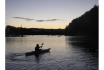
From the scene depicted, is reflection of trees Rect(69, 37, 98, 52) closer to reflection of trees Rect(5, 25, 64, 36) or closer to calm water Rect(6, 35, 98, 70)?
calm water Rect(6, 35, 98, 70)

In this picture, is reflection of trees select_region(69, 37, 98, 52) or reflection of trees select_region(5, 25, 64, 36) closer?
reflection of trees select_region(69, 37, 98, 52)

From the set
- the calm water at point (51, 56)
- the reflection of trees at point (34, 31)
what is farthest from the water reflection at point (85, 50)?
the reflection of trees at point (34, 31)

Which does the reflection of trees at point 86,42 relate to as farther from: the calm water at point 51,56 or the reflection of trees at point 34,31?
the reflection of trees at point 34,31

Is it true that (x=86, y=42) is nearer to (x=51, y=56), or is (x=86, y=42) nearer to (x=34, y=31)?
(x=51, y=56)

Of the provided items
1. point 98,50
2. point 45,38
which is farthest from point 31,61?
point 98,50

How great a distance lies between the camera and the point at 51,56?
644 centimetres

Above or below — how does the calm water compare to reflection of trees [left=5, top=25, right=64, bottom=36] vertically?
below

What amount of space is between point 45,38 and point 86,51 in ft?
3.97

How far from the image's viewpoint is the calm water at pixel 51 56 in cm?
616

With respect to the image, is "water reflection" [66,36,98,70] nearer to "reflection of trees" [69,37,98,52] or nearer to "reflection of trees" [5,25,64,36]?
"reflection of trees" [69,37,98,52]

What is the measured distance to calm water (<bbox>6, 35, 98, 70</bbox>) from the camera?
6156 mm

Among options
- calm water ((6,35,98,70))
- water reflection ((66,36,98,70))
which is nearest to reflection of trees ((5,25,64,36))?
calm water ((6,35,98,70))

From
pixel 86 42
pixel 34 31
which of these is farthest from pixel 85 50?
pixel 34 31

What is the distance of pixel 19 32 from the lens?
661 centimetres
